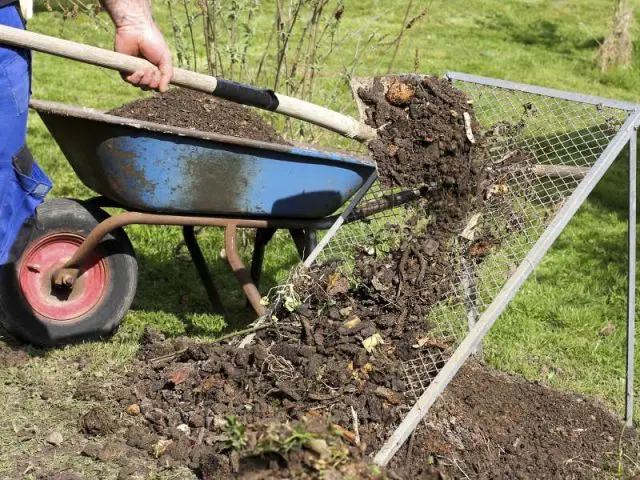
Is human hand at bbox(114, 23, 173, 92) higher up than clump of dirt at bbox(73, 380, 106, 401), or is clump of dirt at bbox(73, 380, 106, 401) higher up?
human hand at bbox(114, 23, 173, 92)

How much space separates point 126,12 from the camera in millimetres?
3469

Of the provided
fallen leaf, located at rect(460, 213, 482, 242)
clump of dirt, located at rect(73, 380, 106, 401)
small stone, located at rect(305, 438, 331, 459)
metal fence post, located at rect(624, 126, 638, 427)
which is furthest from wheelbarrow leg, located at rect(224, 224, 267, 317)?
metal fence post, located at rect(624, 126, 638, 427)

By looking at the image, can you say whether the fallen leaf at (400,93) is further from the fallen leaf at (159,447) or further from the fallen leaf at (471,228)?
the fallen leaf at (159,447)

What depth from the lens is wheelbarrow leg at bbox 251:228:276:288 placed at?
4.55 m

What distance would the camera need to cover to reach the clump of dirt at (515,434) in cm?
334

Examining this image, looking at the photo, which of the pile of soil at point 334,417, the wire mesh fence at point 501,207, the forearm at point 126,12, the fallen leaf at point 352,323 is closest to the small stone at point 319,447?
the pile of soil at point 334,417

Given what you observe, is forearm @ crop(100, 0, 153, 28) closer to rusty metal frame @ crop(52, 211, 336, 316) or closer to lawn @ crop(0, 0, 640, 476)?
rusty metal frame @ crop(52, 211, 336, 316)

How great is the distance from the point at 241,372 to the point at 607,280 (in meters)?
3.16

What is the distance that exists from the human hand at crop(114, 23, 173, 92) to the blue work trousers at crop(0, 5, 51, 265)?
1.21 feet

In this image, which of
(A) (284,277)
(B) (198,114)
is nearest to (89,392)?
(B) (198,114)

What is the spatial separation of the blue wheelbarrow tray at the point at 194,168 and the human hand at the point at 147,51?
1.15 ft

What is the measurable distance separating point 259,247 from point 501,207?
1449 millimetres

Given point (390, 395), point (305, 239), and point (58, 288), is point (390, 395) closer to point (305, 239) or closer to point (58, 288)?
point (305, 239)

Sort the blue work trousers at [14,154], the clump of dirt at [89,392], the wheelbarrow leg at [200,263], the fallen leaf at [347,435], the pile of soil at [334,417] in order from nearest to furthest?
the fallen leaf at [347,435]
the blue work trousers at [14,154]
the pile of soil at [334,417]
the clump of dirt at [89,392]
the wheelbarrow leg at [200,263]
